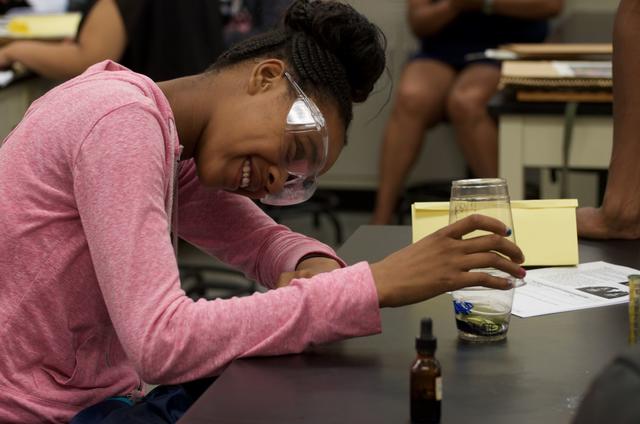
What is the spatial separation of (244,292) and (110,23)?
3.40ft

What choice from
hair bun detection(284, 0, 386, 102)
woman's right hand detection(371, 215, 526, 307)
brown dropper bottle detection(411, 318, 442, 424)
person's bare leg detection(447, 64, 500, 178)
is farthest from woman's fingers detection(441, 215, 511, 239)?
person's bare leg detection(447, 64, 500, 178)

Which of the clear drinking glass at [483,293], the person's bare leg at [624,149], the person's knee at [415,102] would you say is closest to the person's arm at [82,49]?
the person's knee at [415,102]

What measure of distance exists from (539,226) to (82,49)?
1941mm

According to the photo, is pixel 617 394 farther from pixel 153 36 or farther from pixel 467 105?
pixel 467 105

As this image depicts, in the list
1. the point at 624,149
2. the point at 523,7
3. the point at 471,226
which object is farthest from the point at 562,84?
the point at 471,226

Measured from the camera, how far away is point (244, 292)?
11.7 ft

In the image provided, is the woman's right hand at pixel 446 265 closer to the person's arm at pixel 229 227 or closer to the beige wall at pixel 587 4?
the person's arm at pixel 229 227

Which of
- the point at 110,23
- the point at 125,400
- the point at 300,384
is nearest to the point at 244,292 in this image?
the point at 110,23

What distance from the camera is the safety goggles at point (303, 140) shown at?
4.55 ft

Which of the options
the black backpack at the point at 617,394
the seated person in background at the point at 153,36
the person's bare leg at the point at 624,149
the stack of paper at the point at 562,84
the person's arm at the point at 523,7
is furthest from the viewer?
the person's arm at the point at 523,7

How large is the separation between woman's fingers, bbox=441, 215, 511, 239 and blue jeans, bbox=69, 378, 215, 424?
414 millimetres

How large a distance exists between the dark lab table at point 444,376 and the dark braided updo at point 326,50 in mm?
322

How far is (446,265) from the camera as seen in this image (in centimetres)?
121

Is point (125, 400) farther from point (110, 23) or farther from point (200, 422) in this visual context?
point (110, 23)
